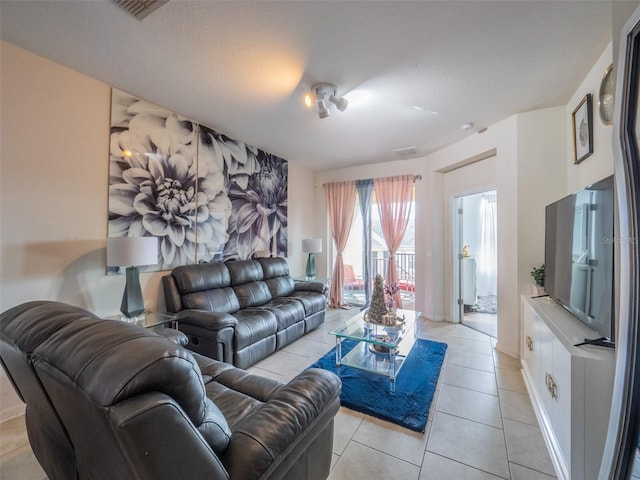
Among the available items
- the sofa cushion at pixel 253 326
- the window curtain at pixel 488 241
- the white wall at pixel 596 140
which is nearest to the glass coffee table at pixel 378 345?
the sofa cushion at pixel 253 326

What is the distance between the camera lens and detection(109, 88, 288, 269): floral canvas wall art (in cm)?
250

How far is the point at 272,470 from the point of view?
0.91 meters

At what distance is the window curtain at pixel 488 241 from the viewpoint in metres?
4.98

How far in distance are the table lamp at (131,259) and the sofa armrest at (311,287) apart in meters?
2.09

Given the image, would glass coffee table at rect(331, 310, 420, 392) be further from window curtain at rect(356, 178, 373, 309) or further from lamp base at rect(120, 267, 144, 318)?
window curtain at rect(356, 178, 373, 309)

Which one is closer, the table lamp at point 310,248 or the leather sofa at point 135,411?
the leather sofa at point 135,411

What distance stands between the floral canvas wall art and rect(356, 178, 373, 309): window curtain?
162cm

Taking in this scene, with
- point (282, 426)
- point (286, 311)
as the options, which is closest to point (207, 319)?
point (286, 311)

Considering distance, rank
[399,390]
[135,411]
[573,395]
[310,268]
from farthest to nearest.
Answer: [310,268] < [399,390] < [573,395] < [135,411]

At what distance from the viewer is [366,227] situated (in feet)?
15.9

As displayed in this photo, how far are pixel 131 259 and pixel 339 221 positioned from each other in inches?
138

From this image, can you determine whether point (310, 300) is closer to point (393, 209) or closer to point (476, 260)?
point (393, 209)

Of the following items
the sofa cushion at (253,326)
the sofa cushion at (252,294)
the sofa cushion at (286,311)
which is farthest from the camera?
the sofa cushion at (252,294)

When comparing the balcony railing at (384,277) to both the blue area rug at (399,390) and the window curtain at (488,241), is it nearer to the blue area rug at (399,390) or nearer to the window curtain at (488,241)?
the window curtain at (488,241)
